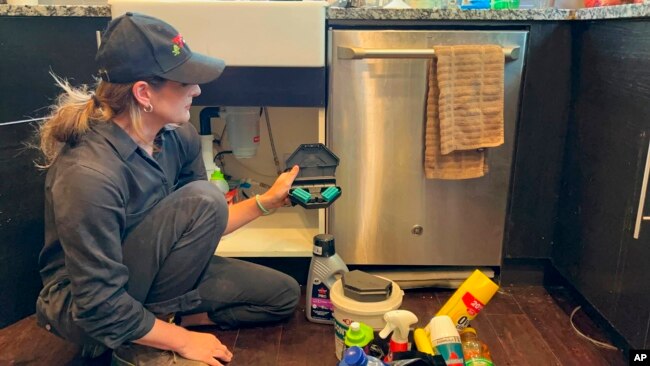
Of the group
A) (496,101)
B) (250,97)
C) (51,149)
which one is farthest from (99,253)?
(496,101)

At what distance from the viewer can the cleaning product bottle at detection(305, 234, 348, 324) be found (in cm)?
139

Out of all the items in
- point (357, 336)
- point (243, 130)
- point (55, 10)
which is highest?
point (55, 10)

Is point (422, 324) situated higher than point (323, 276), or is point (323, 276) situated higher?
point (323, 276)

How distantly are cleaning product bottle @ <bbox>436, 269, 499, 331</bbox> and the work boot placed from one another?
57 cm

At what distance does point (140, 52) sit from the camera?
3.22 feet

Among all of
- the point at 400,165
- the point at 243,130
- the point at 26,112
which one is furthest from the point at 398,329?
the point at 26,112

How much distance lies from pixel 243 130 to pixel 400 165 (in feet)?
1.67

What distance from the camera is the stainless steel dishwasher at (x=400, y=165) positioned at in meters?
1.39

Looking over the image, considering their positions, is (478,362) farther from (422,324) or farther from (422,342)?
(422,324)

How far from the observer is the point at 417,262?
62.7 inches

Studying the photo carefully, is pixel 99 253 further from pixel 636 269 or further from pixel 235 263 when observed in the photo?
pixel 636 269

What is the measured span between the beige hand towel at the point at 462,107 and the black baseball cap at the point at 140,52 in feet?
2.08

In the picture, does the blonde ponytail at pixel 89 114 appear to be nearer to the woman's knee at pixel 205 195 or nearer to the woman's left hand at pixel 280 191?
the woman's knee at pixel 205 195

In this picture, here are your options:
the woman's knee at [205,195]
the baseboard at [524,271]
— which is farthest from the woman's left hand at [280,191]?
the baseboard at [524,271]
